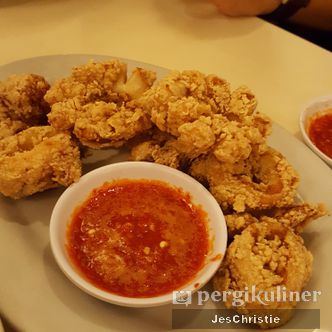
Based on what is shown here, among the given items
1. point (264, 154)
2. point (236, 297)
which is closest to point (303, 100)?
point (264, 154)

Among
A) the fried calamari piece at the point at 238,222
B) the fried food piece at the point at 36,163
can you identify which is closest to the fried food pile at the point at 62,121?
the fried food piece at the point at 36,163

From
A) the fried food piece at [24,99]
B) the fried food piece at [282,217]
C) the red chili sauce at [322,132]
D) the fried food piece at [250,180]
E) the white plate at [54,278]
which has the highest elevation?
the fried food piece at [24,99]

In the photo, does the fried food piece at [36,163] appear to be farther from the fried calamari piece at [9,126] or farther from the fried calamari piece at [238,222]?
the fried calamari piece at [238,222]

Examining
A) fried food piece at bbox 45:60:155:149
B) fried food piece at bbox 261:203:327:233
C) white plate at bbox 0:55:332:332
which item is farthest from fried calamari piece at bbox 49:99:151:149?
fried food piece at bbox 261:203:327:233

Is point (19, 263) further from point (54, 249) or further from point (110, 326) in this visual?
point (110, 326)

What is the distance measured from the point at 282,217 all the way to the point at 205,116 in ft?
1.51

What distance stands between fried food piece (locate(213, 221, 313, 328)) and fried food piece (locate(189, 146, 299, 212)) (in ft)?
0.36

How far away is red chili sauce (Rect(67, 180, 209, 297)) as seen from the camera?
1.57m

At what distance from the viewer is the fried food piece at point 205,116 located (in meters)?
1.71

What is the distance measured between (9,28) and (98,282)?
180 cm

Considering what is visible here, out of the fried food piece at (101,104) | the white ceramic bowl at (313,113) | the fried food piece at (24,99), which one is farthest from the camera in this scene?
the white ceramic bowl at (313,113)

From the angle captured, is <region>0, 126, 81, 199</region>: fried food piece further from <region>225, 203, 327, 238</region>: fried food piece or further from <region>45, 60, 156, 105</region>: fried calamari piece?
<region>225, 203, 327, 238</region>: fried food piece

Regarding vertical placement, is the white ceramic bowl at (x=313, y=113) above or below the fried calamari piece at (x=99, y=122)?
below

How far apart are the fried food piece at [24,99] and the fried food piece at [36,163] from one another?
0.17 meters
